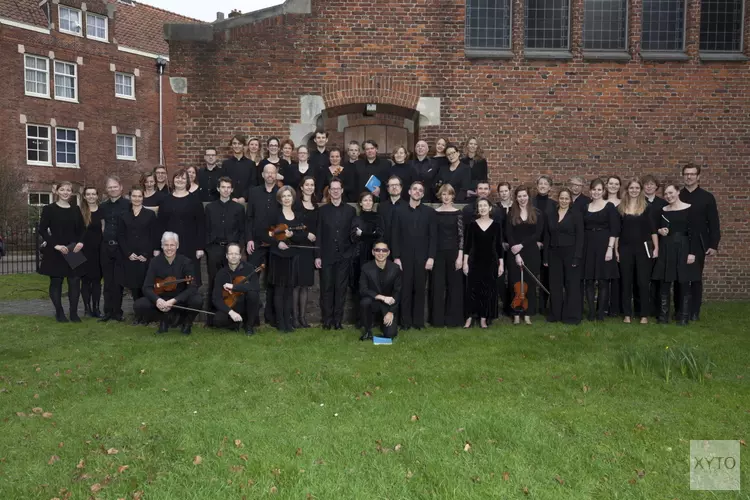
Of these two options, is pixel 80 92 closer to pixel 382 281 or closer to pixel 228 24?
pixel 228 24

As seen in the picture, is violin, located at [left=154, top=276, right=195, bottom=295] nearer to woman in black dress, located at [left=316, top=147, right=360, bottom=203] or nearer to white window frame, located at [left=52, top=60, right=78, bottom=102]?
woman in black dress, located at [left=316, top=147, right=360, bottom=203]

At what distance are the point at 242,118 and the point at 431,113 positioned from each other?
3.37 m

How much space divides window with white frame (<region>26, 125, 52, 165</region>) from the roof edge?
713 inches

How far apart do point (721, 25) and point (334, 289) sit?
30.3ft

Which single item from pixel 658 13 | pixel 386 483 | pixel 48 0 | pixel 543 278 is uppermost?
pixel 48 0

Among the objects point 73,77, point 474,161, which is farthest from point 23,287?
point 73,77

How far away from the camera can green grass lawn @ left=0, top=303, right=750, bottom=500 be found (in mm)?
3662

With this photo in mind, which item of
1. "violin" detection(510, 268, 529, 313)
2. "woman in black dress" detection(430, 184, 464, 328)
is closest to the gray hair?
"woman in black dress" detection(430, 184, 464, 328)

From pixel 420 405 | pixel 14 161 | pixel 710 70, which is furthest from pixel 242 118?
pixel 14 161

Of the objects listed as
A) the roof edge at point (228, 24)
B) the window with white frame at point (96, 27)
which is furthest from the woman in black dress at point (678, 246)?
the window with white frame at point (96, 27)

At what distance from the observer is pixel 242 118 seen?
435 inches

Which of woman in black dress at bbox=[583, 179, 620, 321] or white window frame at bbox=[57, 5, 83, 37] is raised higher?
white window frame at bbox=[57, 5, 83, 37]

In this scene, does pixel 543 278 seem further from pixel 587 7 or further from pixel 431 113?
pixel 587 7

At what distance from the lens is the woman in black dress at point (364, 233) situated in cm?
783
